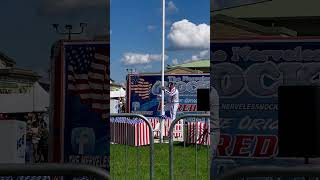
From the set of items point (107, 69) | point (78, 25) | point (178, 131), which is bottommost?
point (178, 131)

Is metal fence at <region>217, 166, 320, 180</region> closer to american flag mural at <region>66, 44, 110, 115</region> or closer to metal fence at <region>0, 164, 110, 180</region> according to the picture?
metal fence at <region>0, 164, 110, 180</region>

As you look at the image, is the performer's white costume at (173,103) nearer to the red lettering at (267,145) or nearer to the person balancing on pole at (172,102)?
the person balancing on pole at (172,102)

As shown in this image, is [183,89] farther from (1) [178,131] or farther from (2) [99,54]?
(2) [99,54]

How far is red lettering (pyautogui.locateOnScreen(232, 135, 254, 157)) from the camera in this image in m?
3.81

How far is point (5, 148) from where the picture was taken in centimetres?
375

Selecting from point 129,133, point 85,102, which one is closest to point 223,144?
point 85,102

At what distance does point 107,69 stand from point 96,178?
4.48ft

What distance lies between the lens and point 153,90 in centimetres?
2056

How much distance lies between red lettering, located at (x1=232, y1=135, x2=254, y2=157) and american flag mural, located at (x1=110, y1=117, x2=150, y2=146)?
381cm

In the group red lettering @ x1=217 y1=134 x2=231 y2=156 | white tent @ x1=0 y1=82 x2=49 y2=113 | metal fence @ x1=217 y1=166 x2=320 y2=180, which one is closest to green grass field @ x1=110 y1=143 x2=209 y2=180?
white tent @ x1=0 y1=82 x2=49 y2=113

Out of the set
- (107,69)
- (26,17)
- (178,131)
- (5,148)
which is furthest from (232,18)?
(178,131)

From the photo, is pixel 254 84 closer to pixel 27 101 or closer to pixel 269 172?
pixel 269 172

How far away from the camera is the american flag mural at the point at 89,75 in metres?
3.91

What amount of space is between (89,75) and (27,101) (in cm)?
42
